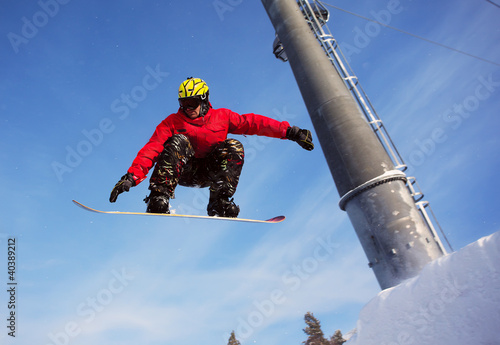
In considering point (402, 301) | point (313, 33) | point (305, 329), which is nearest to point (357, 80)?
point (313, 33)

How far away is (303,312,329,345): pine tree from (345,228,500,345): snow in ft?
101

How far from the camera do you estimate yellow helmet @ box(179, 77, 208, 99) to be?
14.6 ft

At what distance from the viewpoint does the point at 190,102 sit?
4.45 metres

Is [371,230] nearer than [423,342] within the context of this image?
No

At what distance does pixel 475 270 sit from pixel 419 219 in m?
3.35

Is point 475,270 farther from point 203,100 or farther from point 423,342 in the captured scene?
point 203,100

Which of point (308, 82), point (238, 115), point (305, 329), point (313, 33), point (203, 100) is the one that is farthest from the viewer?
point (305, 329)

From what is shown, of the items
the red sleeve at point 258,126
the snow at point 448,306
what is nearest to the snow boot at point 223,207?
the red sleeve at point 258,126

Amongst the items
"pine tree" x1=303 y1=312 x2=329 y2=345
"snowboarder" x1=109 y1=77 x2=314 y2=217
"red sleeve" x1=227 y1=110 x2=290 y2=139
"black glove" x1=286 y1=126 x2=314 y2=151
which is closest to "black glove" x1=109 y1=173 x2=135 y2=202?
"snowboarder" x1=109 y1=77 x2=314 y2=217

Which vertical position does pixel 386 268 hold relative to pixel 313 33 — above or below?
below

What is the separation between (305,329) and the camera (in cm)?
3108

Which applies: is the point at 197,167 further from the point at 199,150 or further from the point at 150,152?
the point at 150,152

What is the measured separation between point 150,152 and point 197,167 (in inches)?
35.5

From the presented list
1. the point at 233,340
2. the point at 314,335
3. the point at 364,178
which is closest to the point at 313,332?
the point at 314,335
